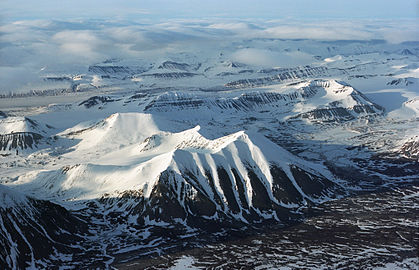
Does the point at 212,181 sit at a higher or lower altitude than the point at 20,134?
higher

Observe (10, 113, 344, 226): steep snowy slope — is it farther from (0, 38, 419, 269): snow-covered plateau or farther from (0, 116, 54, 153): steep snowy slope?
(0, 116, 54, 153): steep snowy slope

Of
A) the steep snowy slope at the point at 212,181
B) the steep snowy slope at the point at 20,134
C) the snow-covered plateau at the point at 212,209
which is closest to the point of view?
the snow-covered plateau at the point at 212,209

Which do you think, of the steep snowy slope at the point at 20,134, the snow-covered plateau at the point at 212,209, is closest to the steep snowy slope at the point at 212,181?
the snow-covered plateau at the point at 212,209

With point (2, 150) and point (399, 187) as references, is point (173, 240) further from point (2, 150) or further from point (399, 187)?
point (2, 150)

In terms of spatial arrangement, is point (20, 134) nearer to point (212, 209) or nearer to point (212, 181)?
point (212, 181)

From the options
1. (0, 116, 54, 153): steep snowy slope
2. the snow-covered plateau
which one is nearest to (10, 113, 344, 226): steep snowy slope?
the snow-covered plateau

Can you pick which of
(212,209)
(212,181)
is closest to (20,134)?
(212,181)

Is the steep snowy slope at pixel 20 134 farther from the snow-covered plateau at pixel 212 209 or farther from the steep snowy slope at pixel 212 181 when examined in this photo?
the steep snowy slope at pixel 212 181

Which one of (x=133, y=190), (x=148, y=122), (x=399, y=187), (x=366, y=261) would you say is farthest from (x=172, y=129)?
(x=366, y=261)

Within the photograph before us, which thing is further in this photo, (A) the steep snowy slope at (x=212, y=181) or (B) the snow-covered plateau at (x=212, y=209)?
(A) the steep snowy slope at (x=212, y=181)

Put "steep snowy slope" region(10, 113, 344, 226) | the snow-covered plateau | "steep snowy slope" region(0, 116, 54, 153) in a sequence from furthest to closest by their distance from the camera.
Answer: "steep snowy slope" region(0, 116, 54, 153)
"steep snowy slope" region(10, 113, 344, 226)
the snow-covered plateau

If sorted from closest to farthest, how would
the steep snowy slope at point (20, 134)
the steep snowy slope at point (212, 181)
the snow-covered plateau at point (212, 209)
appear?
1. the snow-covered plateau at point (212, 209)
2. the steep snowy slope at point (212, 181)
3. the steep snowy slope at point (20, 134)
